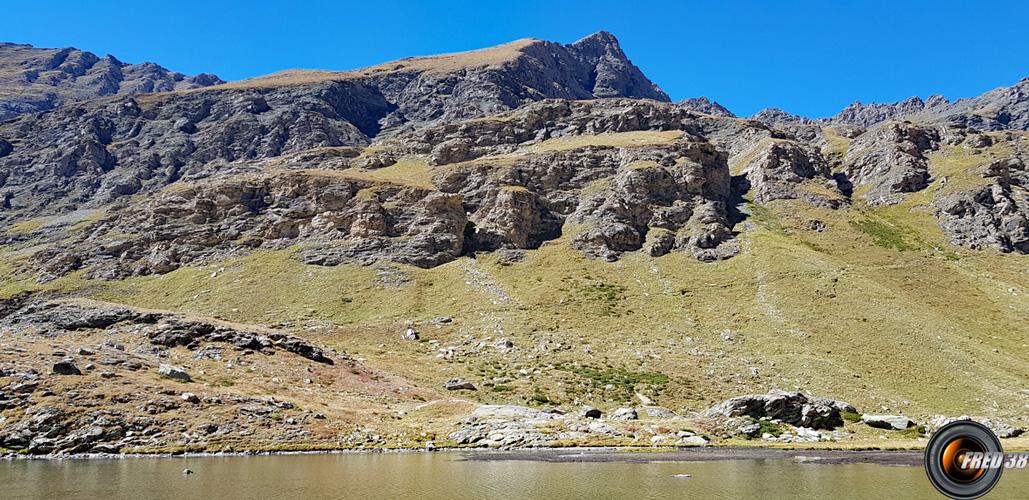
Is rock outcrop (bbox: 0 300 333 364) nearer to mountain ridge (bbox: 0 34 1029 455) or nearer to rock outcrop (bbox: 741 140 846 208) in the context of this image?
mountain ridge (bbox: 0 34 1029 455)

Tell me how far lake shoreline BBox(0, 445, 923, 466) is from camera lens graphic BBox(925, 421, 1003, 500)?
75.8 ft

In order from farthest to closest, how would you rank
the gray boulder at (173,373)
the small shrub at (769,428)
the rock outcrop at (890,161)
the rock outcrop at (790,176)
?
the rock outcrop at (890,161) → the rock outcrop at (790,176) → the gray boulder at (173,373) → the small shrub at (769,428)

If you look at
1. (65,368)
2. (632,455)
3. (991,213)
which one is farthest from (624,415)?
(991,213)

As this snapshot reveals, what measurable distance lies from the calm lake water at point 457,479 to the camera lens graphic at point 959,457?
10811 millimetres

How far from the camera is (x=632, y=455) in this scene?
39344 mm

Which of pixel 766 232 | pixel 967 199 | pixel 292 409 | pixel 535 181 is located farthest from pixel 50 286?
pixel 967 199

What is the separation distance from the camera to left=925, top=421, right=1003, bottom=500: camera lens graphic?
13.7 m

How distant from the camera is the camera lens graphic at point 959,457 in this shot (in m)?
13.7

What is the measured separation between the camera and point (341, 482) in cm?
2833

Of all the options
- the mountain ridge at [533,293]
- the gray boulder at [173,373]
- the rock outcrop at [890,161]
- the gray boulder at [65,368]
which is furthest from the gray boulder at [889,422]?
the rock outcrop at [890,161]

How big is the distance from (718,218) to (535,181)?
42.7 metres

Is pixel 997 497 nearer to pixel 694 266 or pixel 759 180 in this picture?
pixel 694 266

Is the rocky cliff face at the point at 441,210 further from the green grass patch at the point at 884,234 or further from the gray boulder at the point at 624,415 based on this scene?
the gray boulder at the point at 624,415

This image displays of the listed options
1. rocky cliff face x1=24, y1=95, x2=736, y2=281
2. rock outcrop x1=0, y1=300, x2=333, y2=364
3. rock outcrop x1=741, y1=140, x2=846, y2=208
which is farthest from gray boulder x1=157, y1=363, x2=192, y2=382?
rock outcrop x1=741, y1=140, x2=846, y2=208
